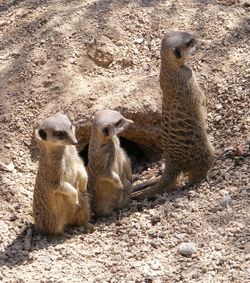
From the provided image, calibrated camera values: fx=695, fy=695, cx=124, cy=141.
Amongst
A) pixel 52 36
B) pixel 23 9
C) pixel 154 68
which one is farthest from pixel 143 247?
pixel 23 9

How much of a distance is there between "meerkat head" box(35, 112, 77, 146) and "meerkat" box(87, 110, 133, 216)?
0.25 meters

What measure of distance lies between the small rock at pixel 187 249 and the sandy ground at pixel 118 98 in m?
0.02

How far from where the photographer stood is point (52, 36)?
408 cm

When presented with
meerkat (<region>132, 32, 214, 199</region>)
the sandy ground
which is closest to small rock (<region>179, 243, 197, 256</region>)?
the sandy ground

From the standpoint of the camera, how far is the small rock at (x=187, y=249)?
9.45 feet

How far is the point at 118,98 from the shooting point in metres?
3.80

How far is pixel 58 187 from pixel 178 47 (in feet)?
2.90

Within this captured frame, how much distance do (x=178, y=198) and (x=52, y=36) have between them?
4.42 ft

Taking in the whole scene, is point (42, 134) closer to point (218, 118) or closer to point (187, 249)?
point (187, 249)

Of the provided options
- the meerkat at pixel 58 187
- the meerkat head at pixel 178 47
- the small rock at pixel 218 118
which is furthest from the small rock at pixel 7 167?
the small rock at pixel 218 118

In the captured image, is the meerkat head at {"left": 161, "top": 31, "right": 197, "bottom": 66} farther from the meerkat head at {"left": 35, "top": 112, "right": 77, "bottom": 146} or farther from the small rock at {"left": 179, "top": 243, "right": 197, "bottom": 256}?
the small rock at {"left": 179, "top": 243, "right": 197, "bottom": 256}

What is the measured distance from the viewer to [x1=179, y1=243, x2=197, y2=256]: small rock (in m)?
2.88

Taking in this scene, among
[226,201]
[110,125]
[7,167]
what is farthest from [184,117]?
[7,167]

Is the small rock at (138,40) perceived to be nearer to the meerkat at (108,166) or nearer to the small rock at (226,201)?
the meerkat at (108,166)
